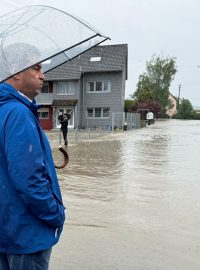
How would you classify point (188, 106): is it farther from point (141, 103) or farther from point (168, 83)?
point (141, 103)

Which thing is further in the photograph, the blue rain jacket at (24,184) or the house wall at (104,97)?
the house wall at (104,97)

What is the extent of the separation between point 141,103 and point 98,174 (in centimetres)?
4651

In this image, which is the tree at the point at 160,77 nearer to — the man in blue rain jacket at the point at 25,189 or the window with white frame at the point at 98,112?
the window with white frame at the point at 98,112

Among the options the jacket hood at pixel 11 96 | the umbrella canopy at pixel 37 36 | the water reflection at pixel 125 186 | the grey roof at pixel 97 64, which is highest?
the grey roof at pixel 97 64

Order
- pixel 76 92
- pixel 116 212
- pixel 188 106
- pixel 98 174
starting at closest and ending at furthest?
1. pixel 116 212
2. pixel 98 174
3. pixel 76 92
4. pixel 188 106

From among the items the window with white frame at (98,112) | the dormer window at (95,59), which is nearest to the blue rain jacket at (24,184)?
the window with white frame at (98,112)

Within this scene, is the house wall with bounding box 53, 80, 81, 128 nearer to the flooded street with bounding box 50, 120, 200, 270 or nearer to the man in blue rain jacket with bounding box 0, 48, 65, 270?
the flooded street with bounding box 50, 120, 200, 270

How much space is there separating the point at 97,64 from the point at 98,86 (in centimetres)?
219

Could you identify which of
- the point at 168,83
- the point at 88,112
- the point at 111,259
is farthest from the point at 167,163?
the point at 168,83

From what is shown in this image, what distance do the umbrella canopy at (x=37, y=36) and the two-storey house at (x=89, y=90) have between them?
1319 inches

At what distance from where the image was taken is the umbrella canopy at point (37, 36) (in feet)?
6.93

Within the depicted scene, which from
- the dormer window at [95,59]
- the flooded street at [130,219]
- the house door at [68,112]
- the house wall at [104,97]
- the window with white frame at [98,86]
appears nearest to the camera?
the flooded street at [130,219]

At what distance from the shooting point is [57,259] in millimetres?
3963

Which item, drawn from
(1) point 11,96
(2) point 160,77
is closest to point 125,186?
(1) point 11,96
